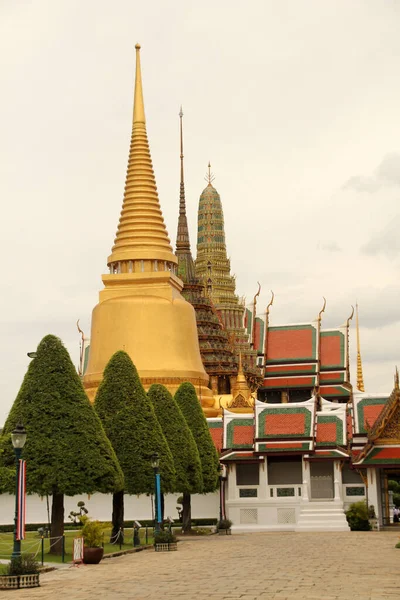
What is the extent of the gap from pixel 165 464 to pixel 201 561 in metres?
11.0

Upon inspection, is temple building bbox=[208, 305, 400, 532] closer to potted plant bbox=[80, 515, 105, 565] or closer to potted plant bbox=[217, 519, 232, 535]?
potted plant bbox=[217, 519, 232, 535]

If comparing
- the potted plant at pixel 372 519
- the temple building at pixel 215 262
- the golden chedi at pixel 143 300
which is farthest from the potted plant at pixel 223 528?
the temple building at pixel 215 262

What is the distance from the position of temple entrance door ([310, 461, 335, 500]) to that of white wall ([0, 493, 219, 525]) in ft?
15.7

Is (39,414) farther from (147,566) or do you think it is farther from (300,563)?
(300,563)

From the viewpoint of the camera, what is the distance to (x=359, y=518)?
4725 cm

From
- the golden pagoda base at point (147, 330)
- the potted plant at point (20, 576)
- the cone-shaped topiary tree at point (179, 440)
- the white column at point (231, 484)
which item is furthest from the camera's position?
the golden pagoda base at point (147, 330)

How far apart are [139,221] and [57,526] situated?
3861cm

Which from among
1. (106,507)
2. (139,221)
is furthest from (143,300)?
(106,507)

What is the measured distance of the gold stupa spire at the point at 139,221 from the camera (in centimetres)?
6850

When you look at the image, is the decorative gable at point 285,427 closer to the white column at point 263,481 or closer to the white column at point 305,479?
the white column at point 305,479

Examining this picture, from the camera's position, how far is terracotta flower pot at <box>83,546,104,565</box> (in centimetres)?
2842

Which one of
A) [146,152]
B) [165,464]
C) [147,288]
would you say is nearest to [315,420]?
[165,464]

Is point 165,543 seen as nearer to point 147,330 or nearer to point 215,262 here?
point 147,330

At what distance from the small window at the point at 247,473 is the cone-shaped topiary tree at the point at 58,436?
18635mm
